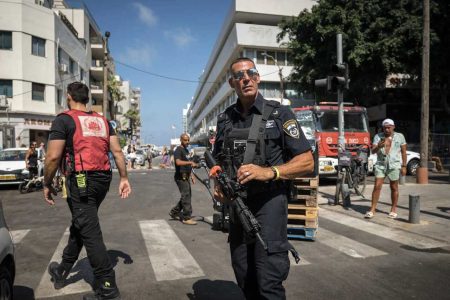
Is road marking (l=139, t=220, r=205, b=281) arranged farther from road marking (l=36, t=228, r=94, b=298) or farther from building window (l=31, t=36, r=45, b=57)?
building window (l=31, t=36, r=45, b=57)

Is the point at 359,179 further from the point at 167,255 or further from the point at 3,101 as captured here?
the point at 3,101

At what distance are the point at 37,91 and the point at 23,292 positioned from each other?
27.6 metres

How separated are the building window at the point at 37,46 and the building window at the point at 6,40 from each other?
155 centimetres

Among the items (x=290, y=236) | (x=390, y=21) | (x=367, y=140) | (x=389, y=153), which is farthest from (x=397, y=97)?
(x=290, y=236)

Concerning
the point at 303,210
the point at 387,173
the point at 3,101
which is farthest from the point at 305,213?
the point at 3,101

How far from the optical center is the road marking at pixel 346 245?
530 cm

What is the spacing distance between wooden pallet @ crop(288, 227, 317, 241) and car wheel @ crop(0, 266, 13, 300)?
13.1ft

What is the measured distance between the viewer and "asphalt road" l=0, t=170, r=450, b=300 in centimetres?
390

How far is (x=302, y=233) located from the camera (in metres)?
6.00

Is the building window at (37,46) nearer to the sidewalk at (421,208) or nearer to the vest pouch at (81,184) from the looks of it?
the sidewalk at (421,208)

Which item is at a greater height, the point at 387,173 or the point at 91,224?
the point at 387,173

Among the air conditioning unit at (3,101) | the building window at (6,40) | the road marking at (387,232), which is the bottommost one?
the road marking at (387,232)

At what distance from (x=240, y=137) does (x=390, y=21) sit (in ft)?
74.0

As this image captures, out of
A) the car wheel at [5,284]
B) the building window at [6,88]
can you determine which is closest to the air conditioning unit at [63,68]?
the building window at [6,88]
